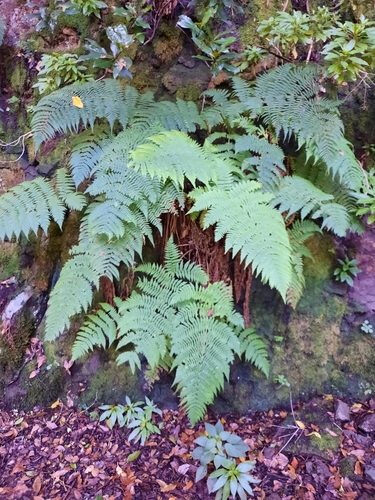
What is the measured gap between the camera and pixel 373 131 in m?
2.80

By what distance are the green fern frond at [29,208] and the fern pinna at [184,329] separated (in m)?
0.78

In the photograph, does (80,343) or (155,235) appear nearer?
(80,343)

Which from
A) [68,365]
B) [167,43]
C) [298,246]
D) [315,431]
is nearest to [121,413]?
[68,365]

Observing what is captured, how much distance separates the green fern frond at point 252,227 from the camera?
1.89m

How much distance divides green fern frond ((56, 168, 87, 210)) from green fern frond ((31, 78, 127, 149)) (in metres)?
0.30

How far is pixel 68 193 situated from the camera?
8.38 ft

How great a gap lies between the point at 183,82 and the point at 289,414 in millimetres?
2886

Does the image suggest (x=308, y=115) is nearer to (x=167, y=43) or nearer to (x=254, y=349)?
(x=167, y=43)

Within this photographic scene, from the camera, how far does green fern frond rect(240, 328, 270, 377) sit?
2.47 meters

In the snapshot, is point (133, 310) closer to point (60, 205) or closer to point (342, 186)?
point (60, 205)

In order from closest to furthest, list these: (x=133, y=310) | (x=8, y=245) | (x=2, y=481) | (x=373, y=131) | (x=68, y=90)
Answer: (x=2, y=481), (x=133, y=310), (x=68, y=90), (x=373, y=131), (x=8, y=245)

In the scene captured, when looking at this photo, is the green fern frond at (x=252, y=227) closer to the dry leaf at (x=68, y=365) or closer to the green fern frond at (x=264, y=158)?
the green fern frond at (x=264, y=158)

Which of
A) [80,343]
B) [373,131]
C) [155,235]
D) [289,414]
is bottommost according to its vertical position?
[289,414]

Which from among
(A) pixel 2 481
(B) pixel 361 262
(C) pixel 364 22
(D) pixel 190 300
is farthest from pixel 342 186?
(A) pixel 2 481
